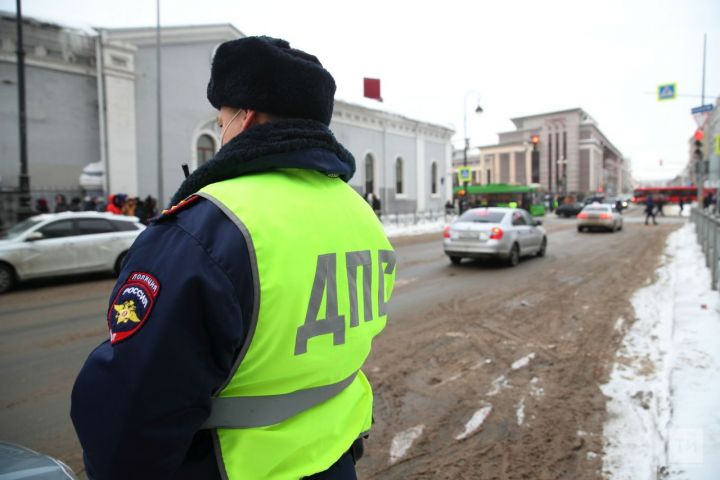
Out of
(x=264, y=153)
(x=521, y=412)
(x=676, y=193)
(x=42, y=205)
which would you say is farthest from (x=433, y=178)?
(x=676, y=193)

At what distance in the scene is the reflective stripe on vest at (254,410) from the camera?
1195 mm

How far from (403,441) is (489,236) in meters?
9.57

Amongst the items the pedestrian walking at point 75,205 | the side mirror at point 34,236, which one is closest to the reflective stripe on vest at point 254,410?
the side mirror at point 34,236

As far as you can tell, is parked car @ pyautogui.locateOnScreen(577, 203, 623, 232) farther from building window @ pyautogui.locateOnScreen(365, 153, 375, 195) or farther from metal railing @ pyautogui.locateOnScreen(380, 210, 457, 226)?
building window @ pyautogui.locateOnScreen(365, 153, 375, 195)

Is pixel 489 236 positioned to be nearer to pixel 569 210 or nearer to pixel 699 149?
pixel 699 149

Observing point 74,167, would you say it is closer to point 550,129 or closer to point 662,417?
point 662,417

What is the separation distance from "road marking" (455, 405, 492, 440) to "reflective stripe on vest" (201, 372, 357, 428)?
2847mm

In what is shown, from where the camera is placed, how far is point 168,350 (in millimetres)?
1073

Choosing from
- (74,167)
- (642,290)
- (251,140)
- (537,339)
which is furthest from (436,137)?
(251,140)

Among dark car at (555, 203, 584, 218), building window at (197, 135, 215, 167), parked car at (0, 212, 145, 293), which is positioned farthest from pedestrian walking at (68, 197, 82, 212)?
dark car at (555, 203, 584, 218)

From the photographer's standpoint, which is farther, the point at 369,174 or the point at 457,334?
the point at 369,174

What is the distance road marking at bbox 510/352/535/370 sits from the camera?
17.6 feet

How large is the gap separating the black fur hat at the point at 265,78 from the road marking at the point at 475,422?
3.17 m

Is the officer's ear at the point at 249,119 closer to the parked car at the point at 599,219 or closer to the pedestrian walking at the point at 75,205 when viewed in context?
the pedestrian walking at the point at 75,205
